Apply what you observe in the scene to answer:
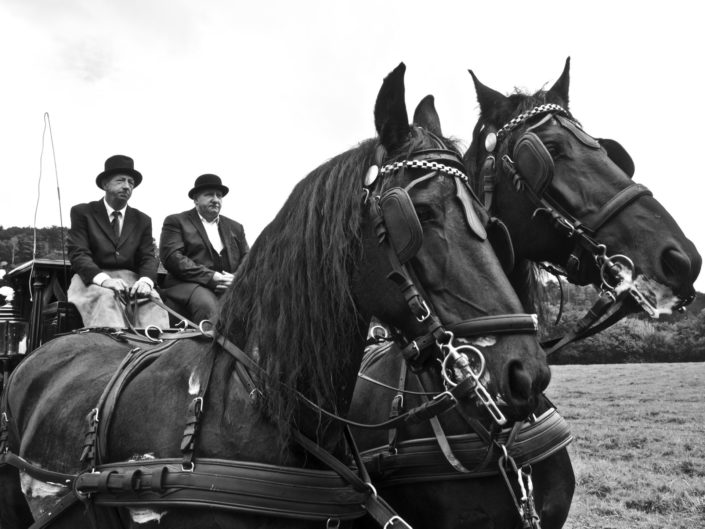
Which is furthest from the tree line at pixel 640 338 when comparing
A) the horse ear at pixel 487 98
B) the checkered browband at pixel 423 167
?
the checkered browband at pixel 423 167

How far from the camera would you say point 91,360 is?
11.6 feet

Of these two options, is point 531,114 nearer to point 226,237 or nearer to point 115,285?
point 115,285

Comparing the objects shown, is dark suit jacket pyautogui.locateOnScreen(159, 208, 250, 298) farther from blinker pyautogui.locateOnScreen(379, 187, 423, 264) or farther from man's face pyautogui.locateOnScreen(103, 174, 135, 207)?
blinker pyautogui.locateOnScreen(379, 187, 423, 264)

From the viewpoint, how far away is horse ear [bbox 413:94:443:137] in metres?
2.87

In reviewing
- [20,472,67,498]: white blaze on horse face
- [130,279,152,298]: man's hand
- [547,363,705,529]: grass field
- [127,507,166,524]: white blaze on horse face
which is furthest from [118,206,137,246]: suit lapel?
[547,363,705,529]: grass field

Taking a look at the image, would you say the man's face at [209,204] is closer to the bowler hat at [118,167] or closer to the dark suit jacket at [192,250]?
the dark suit jacket at [192,250]

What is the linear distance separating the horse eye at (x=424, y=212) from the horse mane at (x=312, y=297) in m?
0.23

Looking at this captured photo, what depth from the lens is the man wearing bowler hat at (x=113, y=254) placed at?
15.1 ft

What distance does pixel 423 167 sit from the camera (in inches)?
96.6

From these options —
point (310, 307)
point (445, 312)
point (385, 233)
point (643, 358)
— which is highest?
point (385, 233)

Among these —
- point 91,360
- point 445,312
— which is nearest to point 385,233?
point 445,312

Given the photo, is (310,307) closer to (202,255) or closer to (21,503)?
(21,503)

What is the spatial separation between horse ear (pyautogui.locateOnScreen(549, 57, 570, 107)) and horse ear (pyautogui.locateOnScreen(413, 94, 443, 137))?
1.24m

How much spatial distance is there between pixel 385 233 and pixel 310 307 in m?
0.40
